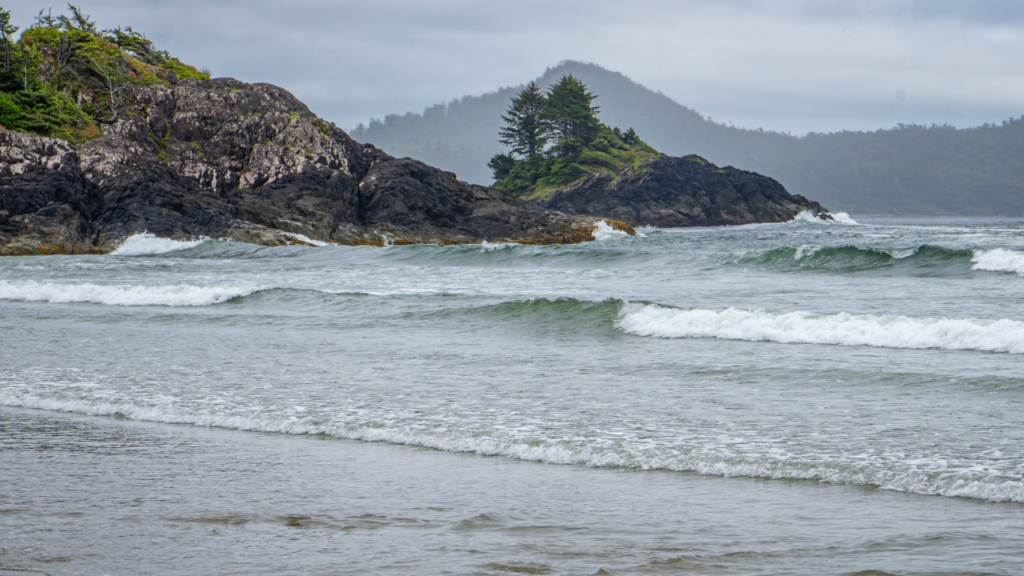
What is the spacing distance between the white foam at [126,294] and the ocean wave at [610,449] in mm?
9352

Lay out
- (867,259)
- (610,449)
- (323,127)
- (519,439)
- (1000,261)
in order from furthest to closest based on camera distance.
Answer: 1. (323,127)
2. (867,259)
3. (1000,261)
4. (519,439)
5. (610,449)

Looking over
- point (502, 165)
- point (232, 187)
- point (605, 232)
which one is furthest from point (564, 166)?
point (232, 187)

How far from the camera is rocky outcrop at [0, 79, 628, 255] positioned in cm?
3127

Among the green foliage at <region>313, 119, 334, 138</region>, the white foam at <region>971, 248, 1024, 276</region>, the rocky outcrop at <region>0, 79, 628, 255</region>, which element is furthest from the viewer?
the green foliage at <region>313, 119, 334, 138</region>

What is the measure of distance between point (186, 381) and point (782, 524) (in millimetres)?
6105

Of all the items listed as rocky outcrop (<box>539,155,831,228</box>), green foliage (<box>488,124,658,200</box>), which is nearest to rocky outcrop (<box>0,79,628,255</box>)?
rocky outcrop (<box>539,155,831,228</box>)

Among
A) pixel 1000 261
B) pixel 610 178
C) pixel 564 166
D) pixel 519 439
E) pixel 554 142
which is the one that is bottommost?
pixel 519 439

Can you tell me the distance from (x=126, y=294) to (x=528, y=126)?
69.7 meters

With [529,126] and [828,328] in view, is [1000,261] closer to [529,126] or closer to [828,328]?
[828,328]

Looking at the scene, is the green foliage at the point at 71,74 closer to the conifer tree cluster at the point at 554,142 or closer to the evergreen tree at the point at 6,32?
the evergreen tree at the point at 6,32

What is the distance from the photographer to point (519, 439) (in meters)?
5.39

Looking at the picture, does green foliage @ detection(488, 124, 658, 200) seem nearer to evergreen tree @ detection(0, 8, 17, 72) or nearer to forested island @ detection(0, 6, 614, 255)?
forested island @ detection(0, 6, 614, 255)

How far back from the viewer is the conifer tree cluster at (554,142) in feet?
261

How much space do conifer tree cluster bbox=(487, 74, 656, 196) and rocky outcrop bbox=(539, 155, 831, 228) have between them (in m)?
4.37
